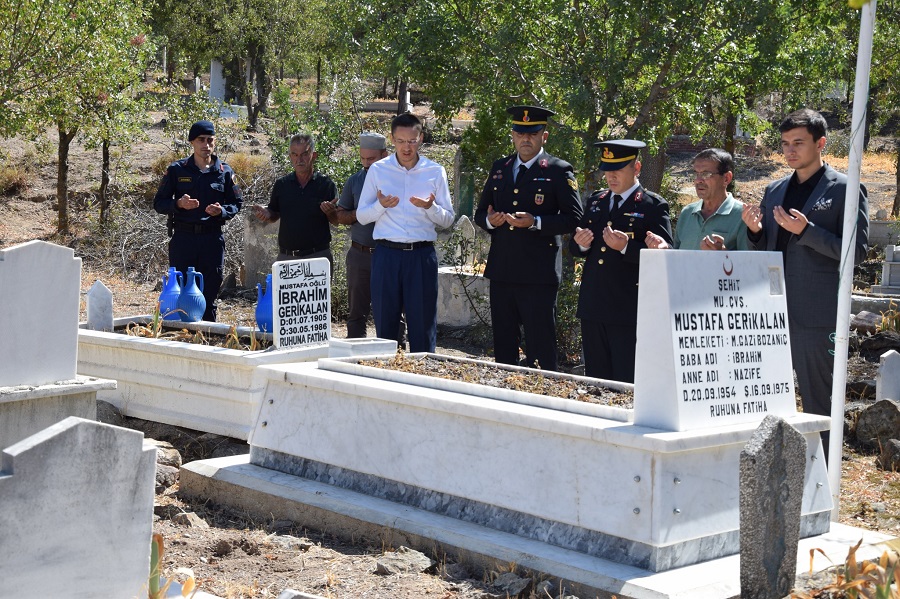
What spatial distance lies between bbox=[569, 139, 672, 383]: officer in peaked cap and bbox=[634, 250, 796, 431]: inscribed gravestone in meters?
1.48

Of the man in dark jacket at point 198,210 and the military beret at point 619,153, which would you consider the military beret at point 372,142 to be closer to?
the man in dark jacket at point 198,210

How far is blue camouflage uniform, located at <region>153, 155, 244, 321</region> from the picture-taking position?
8.93m

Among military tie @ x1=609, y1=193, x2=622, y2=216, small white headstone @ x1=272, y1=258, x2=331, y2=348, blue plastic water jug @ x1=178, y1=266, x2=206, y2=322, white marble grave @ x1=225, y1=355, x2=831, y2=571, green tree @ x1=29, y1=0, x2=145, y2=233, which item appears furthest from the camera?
green tree @ x1=29, y1=0, x2=145, y2=233

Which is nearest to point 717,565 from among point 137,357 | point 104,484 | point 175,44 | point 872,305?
point 104,484

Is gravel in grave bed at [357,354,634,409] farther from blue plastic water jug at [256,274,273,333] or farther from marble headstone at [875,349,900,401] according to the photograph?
marble headstone at [875,349,900,401]

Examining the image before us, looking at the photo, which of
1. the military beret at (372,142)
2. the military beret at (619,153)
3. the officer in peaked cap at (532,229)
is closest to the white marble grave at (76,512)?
the military beret at (619,153)

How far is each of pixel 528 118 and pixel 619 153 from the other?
39.9 inches

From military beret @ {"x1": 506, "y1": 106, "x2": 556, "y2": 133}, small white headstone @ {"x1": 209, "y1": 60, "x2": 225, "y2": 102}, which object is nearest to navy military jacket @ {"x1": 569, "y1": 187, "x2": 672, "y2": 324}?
military beret @ {"x1": 506, "y1": 106, "x2": 556, "y2": 133}

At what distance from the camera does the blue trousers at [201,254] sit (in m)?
8.95

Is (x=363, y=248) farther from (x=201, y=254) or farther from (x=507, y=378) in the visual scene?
(x=507, y=378)

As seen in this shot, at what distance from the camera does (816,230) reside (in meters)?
5.55

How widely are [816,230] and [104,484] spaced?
3661 mm

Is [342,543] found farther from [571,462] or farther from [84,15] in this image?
[84,15]

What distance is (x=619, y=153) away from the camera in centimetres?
653
